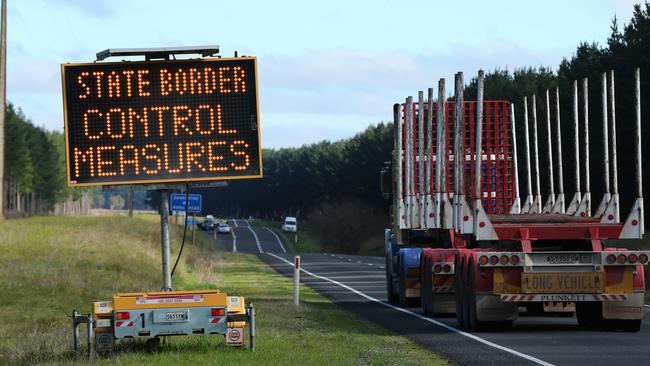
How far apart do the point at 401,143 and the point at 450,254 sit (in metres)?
3.51

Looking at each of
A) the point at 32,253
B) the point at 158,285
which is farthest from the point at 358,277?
the point at 158,285

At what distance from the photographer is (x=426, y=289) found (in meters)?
26.8

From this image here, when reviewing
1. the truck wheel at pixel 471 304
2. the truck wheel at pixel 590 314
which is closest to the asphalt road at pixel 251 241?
the truck wheel at pixel 590 314

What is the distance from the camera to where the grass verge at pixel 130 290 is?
17.0 m

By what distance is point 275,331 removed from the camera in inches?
850

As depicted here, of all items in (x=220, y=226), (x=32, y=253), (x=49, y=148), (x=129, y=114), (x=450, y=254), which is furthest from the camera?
(x=49, y=148)

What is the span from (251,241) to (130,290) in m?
105

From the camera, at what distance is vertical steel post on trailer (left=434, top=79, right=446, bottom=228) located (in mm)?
24016

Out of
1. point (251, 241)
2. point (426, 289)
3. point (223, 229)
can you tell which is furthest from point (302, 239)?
point (426, 289)

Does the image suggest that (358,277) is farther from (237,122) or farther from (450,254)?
(237,122)

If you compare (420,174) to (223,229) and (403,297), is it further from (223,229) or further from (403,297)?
(223,229)

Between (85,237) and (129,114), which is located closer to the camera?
(129,114)

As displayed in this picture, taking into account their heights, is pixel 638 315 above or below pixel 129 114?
below

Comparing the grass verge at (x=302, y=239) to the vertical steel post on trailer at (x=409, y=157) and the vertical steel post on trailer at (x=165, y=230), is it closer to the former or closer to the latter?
the vertical steel post on trailer at (x=409, y=157)
